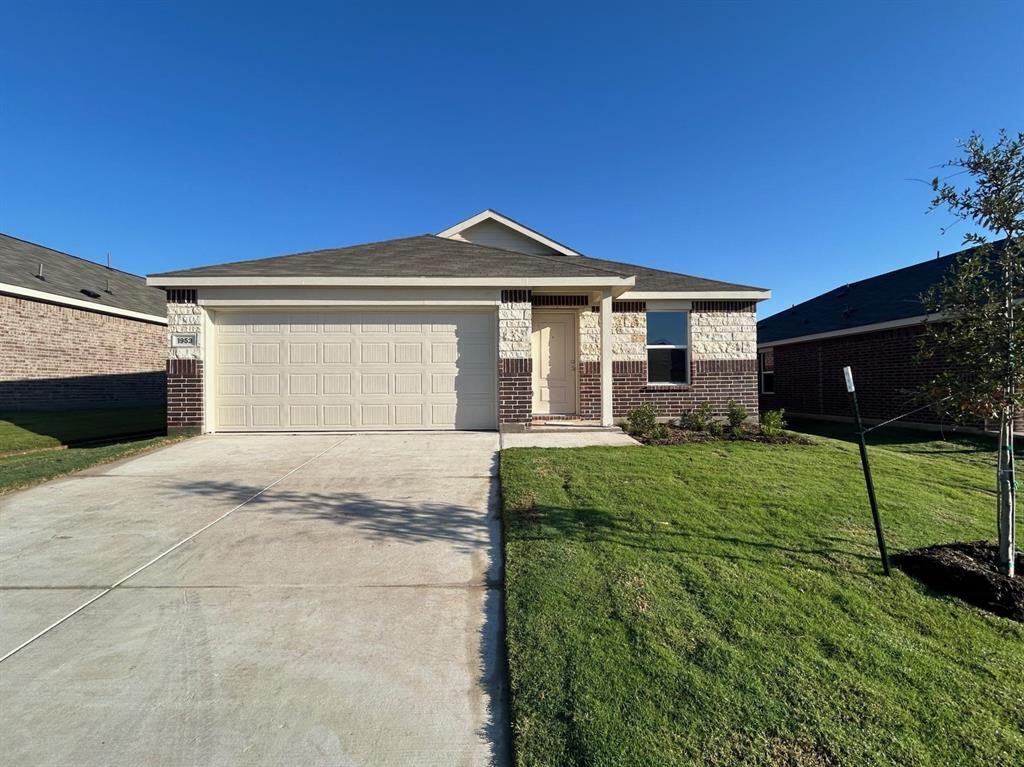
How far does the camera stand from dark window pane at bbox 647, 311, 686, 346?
11195 millimetres


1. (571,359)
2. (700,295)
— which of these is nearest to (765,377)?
(700,295)

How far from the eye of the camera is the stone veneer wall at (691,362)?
1093 centimetres

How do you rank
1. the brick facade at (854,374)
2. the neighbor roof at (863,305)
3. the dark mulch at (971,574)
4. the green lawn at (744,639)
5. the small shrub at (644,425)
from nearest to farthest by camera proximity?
1. the green lawn at (744,639)
2. the dark mulch at (971,574)
3. the small shrub at (644,425)
4. the brick facade at (854,374)
5. the neighbor roof at (863,305)

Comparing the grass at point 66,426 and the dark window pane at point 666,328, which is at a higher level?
the dark window pane at point 666,328

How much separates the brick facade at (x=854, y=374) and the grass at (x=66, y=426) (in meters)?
17.6

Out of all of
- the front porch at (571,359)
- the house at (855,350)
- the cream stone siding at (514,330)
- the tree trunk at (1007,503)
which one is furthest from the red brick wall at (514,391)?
the house at (855,350)

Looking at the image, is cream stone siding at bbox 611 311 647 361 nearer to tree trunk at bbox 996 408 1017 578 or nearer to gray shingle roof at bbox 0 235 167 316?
tree trunk at bbox 996 408 1017 578

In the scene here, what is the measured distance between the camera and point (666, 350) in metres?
11.2

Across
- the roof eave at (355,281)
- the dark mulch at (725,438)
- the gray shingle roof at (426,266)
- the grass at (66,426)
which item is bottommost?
the dark mulch at (725,438)

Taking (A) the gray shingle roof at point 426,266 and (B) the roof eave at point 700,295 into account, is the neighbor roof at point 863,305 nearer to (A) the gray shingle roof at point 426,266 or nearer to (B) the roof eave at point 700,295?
(B) the roof eave at point 700,295

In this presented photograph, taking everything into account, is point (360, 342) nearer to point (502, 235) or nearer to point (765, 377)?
point (502, 235)

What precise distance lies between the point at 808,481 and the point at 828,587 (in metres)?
2.87

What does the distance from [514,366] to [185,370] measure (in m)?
6.32

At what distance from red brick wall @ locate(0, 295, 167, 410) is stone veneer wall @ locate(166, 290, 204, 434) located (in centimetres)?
826
